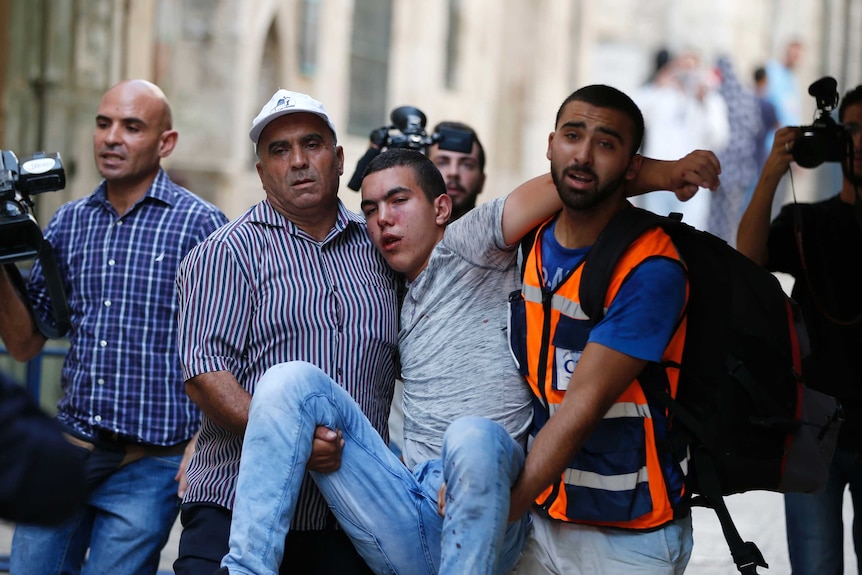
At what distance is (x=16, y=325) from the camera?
14.7 ft

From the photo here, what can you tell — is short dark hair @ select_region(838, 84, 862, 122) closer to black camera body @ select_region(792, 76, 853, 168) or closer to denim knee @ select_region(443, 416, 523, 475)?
black camera body @ select_region(792, 76, 853, 168)

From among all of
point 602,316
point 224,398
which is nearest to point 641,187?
point 602,316

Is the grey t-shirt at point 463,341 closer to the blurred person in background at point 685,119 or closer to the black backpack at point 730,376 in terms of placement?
the black backpack at point 730,376

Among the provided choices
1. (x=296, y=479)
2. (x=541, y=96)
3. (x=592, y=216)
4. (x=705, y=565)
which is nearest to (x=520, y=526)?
(x=296, y=479)

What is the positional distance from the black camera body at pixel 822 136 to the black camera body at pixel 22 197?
235cm

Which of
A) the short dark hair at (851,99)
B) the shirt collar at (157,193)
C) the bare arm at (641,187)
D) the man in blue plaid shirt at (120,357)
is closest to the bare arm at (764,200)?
the short dark hair at (851,99)

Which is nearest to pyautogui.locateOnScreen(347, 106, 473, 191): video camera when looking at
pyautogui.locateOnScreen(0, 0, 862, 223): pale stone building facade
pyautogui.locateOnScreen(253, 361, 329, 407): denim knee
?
pyautogui.locateOnScreen(253, 361, 329, 407): denim knee

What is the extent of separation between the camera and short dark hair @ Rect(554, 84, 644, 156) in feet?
10.9

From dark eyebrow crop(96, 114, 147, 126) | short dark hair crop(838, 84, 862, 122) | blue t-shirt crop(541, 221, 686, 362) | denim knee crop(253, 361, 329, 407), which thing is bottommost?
denim knee crop(253, 361, 329, 407)

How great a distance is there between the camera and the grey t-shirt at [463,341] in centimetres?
349

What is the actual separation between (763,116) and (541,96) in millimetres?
2654

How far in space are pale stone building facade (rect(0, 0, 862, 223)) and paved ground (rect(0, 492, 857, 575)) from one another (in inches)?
132

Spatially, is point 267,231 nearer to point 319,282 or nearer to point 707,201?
point 319,282

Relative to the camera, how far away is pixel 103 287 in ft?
14.6
